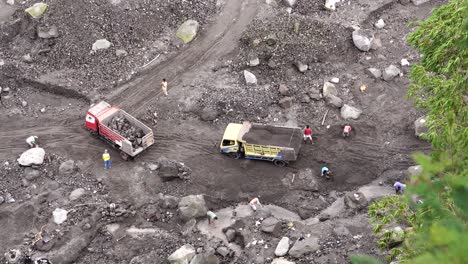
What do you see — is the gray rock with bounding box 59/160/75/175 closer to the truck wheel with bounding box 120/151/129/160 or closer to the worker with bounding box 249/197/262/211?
the truck wheel with bounding box 120/151/129/160

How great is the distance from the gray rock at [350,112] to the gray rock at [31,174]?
1465 cm

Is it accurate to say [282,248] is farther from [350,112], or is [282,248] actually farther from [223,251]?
[350,112]

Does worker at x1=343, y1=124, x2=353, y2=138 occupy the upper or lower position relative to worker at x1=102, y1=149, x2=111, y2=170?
upper

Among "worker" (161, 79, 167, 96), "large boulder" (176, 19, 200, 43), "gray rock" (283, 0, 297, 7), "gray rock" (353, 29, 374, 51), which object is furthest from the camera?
"gray rock" (283, 0, 297, 7)

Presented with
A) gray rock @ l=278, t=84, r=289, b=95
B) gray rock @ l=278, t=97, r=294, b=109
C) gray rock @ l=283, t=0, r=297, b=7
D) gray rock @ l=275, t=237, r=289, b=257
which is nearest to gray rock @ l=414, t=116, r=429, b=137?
gray rock @ l=278, t=97, r=294, b=109

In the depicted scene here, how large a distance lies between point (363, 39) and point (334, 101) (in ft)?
15.1

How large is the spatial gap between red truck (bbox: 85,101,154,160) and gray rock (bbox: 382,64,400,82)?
12513 mm

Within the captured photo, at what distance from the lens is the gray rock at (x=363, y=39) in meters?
29.9

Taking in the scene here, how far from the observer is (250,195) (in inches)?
956

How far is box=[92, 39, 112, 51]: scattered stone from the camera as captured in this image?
29.9 meters

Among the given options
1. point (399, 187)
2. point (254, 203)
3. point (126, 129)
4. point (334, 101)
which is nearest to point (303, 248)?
point (254, 203)

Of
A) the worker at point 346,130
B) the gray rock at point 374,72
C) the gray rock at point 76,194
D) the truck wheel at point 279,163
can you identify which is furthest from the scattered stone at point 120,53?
the gray rock at point 374,72

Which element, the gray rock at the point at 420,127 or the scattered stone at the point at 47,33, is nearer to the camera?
the gray rock at the point at 420,127

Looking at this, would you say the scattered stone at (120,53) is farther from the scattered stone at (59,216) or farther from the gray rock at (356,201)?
the gray rock at (356,201)
